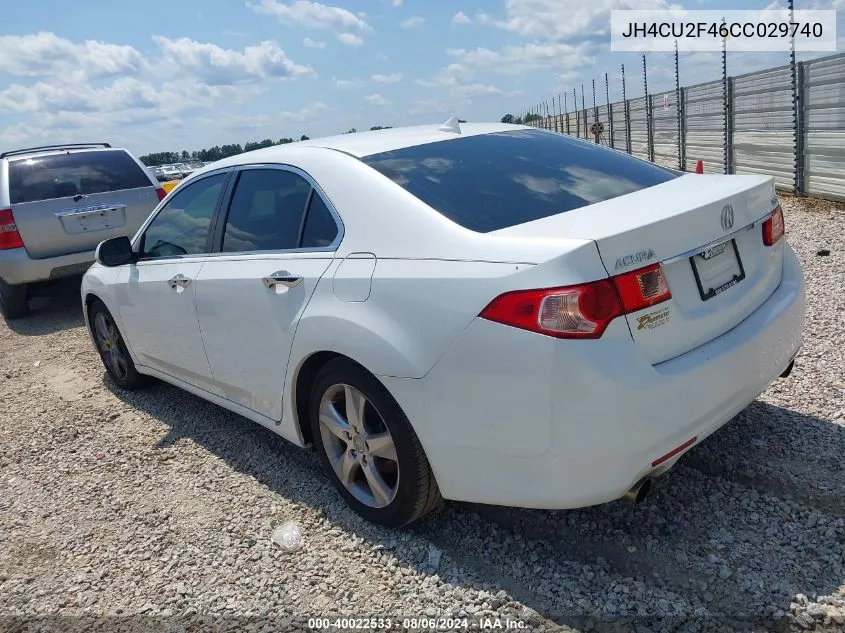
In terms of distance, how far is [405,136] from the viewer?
136 inches

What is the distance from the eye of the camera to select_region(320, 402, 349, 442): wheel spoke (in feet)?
9.81

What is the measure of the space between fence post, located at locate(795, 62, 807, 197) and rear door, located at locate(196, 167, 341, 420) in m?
9.68

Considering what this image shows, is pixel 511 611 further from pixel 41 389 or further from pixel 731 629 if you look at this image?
pixel 41 389

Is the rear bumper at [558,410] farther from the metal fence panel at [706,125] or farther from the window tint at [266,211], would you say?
the metal fence panel at [706,125]

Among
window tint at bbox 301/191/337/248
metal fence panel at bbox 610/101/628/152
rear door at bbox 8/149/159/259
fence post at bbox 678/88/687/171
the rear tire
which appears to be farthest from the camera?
metal fence panel at bbox 610/101/628/152

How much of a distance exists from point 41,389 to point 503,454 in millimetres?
4652

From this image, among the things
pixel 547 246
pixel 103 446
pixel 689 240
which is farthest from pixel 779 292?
pixel 103 446

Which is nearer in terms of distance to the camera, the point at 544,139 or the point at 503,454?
the point at 503,454

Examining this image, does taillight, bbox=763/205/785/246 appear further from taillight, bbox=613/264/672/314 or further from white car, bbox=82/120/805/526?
taillight, bbox=613/264/672/314

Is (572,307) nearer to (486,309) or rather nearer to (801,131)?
(486,309)

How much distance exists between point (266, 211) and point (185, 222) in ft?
3.02

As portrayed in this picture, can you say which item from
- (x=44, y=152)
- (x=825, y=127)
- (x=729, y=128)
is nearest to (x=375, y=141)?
(x=44, y=152)

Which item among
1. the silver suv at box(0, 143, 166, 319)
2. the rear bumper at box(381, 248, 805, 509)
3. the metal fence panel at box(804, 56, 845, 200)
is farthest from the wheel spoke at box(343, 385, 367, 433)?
the metal fence panel at box(804, 56, 845, 200)

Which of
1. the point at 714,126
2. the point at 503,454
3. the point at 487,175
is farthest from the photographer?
the point at 714,126
